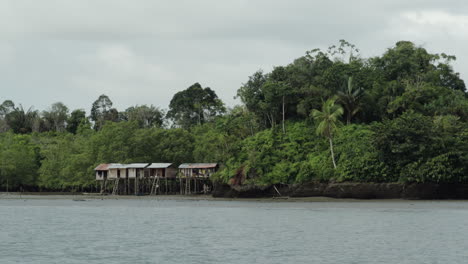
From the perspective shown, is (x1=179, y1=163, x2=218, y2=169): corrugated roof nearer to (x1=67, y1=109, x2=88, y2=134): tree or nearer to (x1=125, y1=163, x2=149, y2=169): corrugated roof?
(x1=125, y1=163, x2=149, y2=169): corrugated roof

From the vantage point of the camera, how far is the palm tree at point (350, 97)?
73.2 m

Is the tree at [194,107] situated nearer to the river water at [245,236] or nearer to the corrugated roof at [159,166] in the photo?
the corrugated roof at [159,166]

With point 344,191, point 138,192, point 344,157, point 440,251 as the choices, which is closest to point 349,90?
point 344,157

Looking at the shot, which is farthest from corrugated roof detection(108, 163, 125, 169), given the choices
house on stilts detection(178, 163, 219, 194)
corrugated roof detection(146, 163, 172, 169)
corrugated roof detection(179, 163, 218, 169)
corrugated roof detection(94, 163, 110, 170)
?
corrugated roof detection(179, 163, 218, 169)

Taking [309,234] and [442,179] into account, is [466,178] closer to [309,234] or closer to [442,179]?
[442,179]

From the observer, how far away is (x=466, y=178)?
57969mm

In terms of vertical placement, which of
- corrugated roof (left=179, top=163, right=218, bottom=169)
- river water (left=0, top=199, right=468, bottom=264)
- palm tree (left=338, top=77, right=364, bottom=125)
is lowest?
river water (left=0, top=199, right=468, bottom=264)

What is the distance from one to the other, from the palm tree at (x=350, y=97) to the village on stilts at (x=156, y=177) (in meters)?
17.7

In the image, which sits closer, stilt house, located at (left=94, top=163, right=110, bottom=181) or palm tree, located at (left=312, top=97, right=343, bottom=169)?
palm tree, located at (left=312, top=97, right=343, bottom=169)

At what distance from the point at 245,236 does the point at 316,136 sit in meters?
40.9

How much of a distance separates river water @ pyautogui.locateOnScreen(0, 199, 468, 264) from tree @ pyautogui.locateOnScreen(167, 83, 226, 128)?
60110 mm

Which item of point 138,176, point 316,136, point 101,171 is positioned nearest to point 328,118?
point 316,136

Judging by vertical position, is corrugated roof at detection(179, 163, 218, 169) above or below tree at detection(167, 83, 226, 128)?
below

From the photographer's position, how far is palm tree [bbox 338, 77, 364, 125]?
73.2 meters
